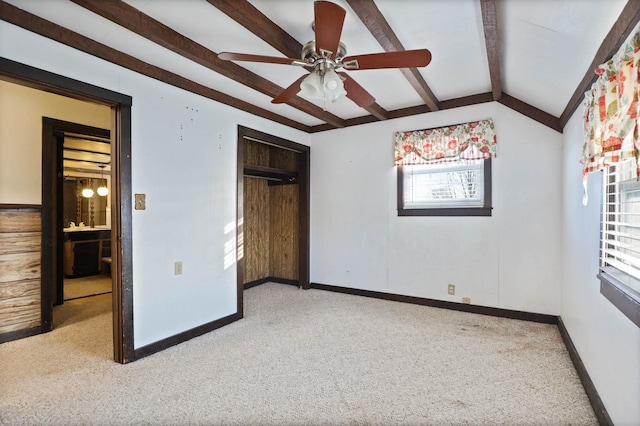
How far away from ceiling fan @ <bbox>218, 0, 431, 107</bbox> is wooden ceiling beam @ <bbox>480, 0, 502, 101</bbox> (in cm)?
43

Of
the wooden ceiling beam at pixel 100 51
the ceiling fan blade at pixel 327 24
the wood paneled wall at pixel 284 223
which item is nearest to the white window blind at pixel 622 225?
the ceiling fan blade at pixel 327 24

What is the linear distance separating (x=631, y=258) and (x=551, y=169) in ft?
6.65

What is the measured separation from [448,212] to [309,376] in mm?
2533

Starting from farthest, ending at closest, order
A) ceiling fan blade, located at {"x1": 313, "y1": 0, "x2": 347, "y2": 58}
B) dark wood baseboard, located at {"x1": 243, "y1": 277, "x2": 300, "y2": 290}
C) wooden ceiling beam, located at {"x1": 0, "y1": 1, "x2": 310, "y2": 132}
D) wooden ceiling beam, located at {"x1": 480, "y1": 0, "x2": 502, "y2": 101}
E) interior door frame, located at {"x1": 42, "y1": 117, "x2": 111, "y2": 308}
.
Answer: dark wood baseboard, located at {"x1": 243, "y1": 277, "x2": 300, "y2": 290}
interior door frame, located at {"x1": 42, "y1": 117, "x2": 111, "y2": 308}
wooden ceiling beam, located at {"x1": 0, "y1": 1, "x2": 310, "y2": 132}
wooden ceiling beam, located at {"x1": 480, "y1": 0, "x2": 502, "y2": 101}
ceiling fan blade, located at {"x1": 313, "y1": 0, "x2": 347, "y2": 58}

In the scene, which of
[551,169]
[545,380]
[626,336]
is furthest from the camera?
[551,169]

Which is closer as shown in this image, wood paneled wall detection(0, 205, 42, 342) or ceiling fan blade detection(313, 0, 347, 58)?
ceiling fan blade detection(313, 0, 347, 58)

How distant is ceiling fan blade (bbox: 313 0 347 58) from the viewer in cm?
154

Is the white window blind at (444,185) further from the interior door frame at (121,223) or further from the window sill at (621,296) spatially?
the interior door frame at (121,223)

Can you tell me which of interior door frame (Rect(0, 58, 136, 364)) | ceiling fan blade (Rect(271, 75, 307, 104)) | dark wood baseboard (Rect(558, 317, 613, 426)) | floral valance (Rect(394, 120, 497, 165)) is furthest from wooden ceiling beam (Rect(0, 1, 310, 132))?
dark wood baseboard (Rect(558, 317, 613, 426))

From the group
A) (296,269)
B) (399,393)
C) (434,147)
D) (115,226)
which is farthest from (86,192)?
(399,393)

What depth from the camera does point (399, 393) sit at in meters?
2.10

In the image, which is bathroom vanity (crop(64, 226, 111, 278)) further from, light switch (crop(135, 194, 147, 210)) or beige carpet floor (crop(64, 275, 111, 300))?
light switch (crop(135, 194, 147, 210))

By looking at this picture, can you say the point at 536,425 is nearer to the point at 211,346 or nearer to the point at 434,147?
the point at 211,346

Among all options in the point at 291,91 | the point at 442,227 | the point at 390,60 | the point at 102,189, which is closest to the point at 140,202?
the point at 291,91
